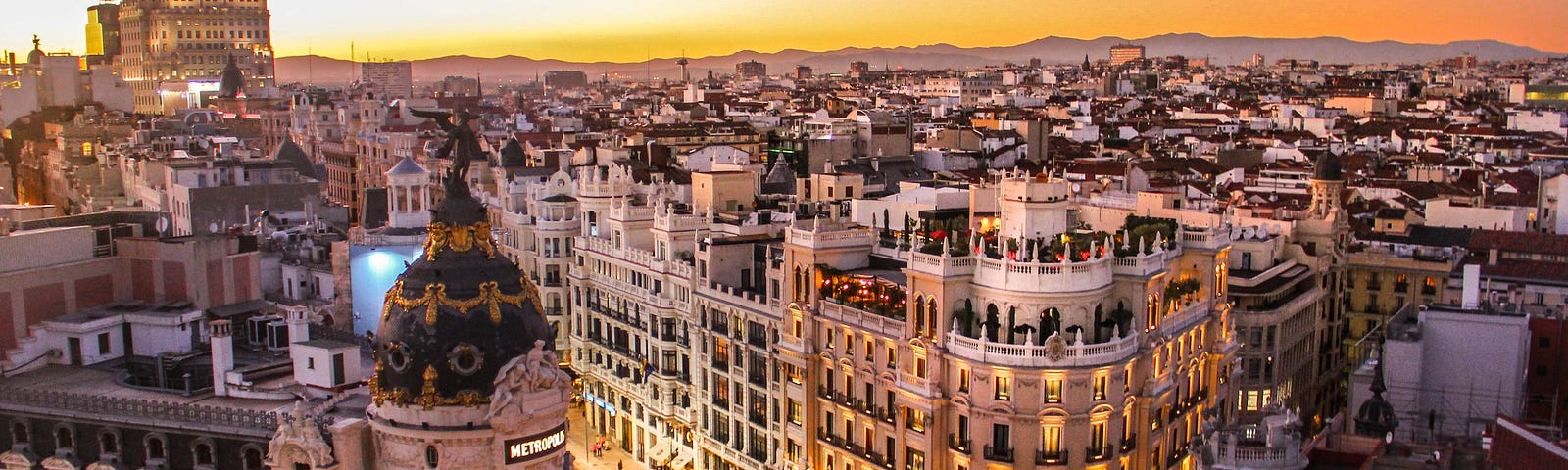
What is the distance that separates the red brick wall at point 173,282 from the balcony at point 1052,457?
3260cm

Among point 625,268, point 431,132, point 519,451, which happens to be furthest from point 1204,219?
point 431,132

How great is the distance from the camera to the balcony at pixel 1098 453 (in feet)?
171

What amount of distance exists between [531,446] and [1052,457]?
81.2 ft

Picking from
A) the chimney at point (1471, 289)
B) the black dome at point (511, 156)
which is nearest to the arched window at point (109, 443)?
the chimney at point (1471, 289)

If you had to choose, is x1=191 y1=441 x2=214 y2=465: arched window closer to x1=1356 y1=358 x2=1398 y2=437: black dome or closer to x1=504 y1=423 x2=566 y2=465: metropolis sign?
x1=504 y1=423 x2=566 y2=465: metropolis sign

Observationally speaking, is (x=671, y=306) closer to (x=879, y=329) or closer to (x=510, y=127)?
(x=879, y=329)

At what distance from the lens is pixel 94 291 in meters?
52.8

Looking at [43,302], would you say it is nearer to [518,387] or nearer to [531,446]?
[531,446]

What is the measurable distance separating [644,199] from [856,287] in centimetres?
2787

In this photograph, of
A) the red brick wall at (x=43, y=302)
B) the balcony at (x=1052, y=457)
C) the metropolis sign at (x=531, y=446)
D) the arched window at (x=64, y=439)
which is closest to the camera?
the metropolis sign at (x=531, y=446)

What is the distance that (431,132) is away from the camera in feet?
500

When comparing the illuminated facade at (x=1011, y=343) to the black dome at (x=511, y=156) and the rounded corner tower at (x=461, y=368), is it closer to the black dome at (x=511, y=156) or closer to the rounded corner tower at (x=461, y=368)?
the rounded corner tower at (x=461, y=368)

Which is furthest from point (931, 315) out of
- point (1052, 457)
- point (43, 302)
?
point (43, 302)

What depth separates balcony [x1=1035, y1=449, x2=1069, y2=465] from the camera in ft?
169
